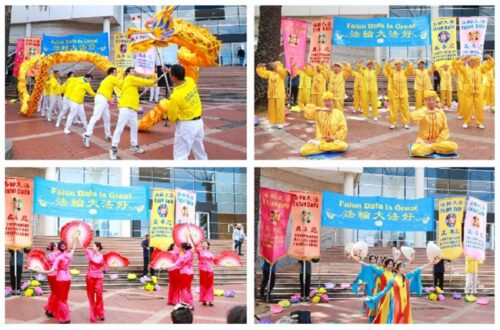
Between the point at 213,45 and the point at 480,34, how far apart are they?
4.15 m

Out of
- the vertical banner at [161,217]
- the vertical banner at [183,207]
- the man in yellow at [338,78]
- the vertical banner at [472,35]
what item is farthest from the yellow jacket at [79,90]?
the vertical banner at [472,35]

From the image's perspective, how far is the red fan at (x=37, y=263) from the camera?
777 cm

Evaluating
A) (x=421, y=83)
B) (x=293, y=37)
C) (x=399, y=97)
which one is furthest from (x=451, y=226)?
(x=293, y=37)

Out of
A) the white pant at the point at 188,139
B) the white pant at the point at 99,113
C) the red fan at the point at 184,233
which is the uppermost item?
the white pant at the point at 99,113

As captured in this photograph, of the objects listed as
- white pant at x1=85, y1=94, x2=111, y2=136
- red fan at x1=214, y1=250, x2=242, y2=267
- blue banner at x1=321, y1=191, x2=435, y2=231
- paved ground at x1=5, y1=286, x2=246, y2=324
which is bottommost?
paved ground at x1=5, y1=286, x2=246, y2=324

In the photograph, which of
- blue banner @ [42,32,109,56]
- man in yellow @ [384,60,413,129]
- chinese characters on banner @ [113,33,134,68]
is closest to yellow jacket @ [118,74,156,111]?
blue banner @ [42,32,109,56]

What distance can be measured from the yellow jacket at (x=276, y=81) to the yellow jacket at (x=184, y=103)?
1.97 m

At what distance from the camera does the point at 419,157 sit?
8.73 m

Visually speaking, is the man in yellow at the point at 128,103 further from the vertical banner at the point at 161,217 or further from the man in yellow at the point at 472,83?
the man in yellow at the point at 472,83

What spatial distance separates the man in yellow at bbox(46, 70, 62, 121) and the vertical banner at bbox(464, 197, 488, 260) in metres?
5.70

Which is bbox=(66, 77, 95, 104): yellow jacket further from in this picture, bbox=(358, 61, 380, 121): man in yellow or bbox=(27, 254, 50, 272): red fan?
bbox=(358, 61, 380, 121): man in yellow

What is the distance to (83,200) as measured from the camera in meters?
8.26

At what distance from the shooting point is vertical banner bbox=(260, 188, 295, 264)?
850 cm
